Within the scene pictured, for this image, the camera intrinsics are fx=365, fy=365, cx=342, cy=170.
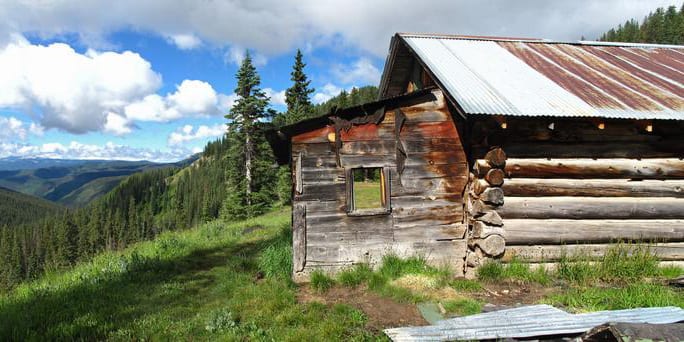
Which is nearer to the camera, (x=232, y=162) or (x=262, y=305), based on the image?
(x=262, y=305)

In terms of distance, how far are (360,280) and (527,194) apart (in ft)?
13.4

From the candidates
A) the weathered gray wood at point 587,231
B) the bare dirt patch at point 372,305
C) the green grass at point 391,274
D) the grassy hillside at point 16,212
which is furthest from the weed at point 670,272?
the grassy hillside at point 16,212

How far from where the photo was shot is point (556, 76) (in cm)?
945

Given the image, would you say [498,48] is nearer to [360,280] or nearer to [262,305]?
[360,280]

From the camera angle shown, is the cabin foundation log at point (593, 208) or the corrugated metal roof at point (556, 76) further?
the cabin foundation log at point (593, 208)

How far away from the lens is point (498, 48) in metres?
11.5

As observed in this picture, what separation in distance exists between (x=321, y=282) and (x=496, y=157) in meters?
4.47

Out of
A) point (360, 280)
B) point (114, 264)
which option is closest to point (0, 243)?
point (114, 264)

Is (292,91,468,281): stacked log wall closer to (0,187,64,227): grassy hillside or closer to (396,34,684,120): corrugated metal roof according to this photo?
(396,34,684,120): corrugated metal roof

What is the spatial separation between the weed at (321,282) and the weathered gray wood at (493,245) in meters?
3.28

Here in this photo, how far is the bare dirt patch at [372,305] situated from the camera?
18.7ft

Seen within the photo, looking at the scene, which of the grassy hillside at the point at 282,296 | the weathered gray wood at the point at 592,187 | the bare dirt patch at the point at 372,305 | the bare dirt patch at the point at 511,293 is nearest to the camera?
the grassy hillside at the point at 282,296

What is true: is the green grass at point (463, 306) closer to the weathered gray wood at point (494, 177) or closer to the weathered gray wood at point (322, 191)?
the weathered gray wood at point (494, 177)

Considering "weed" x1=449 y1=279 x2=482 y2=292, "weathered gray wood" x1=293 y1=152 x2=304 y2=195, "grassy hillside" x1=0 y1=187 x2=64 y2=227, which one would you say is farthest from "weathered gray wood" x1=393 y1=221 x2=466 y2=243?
"grassy hillside" x1=0 y1=187 x2=64 y2=227
